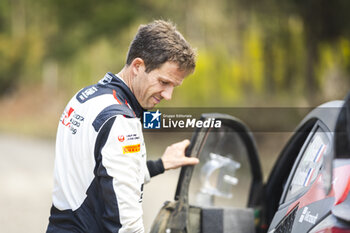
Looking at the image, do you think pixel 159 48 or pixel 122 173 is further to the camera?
pixel 159 48

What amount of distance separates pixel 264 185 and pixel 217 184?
0.47 metres

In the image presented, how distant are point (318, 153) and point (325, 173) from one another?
33 centimetres

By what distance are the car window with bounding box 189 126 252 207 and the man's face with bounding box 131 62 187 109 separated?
0.70 m

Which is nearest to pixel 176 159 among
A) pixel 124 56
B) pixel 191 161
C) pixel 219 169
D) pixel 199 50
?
pixel 191 161

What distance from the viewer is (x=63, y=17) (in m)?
21.5

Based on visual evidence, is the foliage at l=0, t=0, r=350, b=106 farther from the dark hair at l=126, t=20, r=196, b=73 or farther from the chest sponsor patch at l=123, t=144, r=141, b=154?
the chest sponsor patch at l=123, t=144, r=141, b=154

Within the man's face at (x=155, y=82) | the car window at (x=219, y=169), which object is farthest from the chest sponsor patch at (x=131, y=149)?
the car window at (x=219, y=169)

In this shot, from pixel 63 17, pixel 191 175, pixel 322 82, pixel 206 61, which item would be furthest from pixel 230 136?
pixel 63 17

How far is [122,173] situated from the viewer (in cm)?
220

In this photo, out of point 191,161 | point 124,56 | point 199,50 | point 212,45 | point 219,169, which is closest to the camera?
point 191,161

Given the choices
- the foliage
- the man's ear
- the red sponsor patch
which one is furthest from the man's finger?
the foliage

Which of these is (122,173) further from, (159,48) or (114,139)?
(159,48)

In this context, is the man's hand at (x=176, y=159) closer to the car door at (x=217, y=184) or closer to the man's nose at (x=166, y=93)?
the car door at (x=217, y=184)

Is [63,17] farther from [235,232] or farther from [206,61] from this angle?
[235,232]
